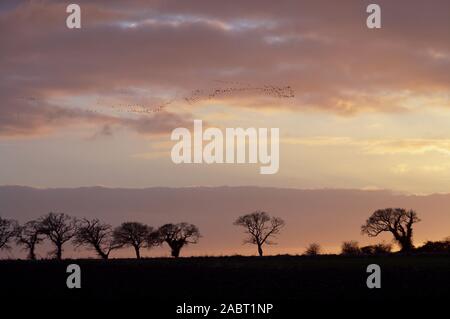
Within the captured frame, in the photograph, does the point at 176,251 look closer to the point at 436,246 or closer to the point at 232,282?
the point at 436,246

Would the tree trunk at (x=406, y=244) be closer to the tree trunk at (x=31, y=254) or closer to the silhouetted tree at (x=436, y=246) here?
the silhouetted tree at (x=436, y=246)

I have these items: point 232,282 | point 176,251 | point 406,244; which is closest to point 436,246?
point 406,244

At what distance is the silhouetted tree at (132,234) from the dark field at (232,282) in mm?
71355

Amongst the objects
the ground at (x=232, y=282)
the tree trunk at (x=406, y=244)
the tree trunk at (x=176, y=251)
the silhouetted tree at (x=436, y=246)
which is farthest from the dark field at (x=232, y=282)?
the tree trunk at (x=176, y=251)

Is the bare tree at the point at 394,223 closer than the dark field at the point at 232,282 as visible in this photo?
No

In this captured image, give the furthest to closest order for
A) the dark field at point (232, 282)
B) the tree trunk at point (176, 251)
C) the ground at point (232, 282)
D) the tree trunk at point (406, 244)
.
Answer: the tree trunk at point (176, 251) < the tree trunk at point (406, 244) < the dark field at point (232, 282) < the ground at point (232, 282)

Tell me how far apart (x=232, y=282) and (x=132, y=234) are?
92172mm

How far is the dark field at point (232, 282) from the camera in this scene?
183 ft

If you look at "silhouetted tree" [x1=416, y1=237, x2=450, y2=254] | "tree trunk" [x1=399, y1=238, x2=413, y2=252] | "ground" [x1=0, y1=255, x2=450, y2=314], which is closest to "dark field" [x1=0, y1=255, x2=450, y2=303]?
"ground" [x1=0, y1=255, x2=450, y2=314]

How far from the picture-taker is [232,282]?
6341 centimetres
